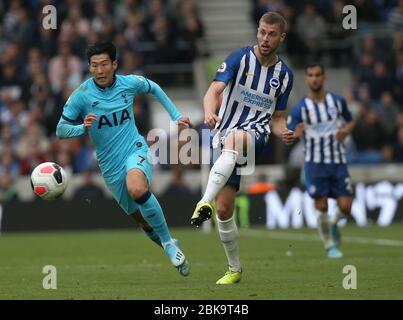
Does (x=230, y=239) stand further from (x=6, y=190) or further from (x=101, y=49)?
(x=6, y=190)

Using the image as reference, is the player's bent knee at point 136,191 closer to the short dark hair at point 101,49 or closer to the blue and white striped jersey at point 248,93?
the blue and white striped jersey at point 248,93

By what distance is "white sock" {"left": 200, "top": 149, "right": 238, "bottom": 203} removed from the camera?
1047 centimetres

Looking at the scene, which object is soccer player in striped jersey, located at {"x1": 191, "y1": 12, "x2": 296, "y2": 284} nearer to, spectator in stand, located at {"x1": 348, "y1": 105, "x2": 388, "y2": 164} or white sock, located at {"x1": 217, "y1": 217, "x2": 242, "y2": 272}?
white sock, located at {"x1": 217, "y1": 217, "x2": 242, "y2": 272}

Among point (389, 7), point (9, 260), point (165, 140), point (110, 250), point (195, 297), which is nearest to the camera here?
point (195, 297)

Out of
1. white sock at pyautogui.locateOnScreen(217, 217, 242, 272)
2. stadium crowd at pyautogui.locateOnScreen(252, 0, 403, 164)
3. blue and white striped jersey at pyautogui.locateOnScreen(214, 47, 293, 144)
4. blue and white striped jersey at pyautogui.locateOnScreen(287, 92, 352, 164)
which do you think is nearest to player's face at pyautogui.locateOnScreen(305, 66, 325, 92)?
blue and white striped jersey at pyautogui.locateOnScreen(287, 92, 352, 164)

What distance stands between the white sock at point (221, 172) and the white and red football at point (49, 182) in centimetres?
182

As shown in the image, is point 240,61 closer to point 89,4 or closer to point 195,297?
point 195,297

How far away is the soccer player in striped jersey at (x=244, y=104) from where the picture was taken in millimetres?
10812

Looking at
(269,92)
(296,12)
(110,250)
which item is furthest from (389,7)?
(269,92)

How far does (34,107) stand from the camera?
24.2m

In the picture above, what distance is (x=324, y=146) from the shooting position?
15266mm

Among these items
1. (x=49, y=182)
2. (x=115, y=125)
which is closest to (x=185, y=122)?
(x=115, y=125)

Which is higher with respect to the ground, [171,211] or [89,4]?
[89,4]

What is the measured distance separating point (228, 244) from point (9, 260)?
4804 mm
